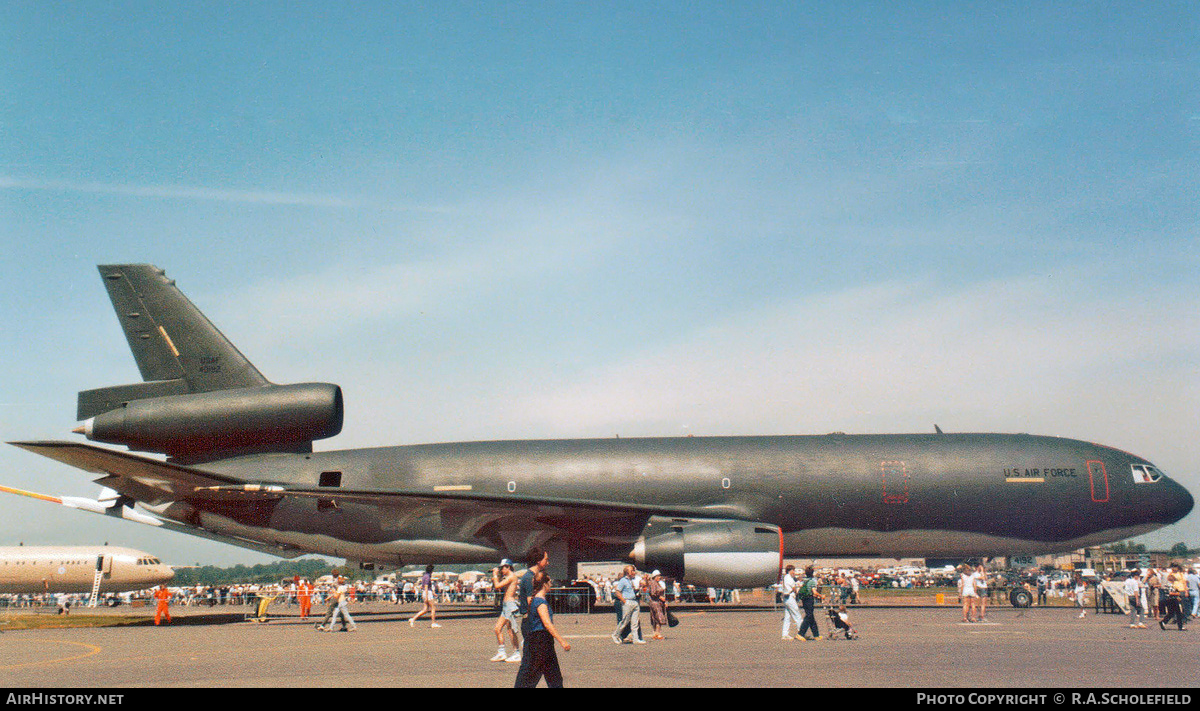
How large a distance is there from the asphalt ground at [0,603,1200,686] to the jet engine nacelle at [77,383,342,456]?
5130 millimetres

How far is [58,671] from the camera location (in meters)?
11.1

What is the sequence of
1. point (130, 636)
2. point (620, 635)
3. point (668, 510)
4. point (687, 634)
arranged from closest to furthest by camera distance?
point (620, 635), point (687, 634), point (130, 636), point (668, 510)

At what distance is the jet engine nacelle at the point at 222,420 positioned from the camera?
22.7m

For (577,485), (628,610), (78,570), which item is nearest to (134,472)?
(577,485)

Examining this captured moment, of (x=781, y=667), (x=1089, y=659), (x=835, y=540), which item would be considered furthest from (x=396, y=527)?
(x=1089, y=659)

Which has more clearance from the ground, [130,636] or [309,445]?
[309,445]

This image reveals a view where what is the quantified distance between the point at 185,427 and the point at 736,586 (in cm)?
1465

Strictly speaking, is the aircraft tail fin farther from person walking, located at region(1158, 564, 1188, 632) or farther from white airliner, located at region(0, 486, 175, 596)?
white airliner, located at region(0, 486, 175, 596)

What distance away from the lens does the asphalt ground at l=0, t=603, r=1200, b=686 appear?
9812 millimetres

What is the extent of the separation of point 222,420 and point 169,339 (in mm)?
3064

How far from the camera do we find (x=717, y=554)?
822 inches

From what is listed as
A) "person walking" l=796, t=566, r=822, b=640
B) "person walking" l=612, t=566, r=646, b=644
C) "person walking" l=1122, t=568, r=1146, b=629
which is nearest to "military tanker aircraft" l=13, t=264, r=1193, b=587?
"person walking" l=1122, t=568, r=1146, b=629

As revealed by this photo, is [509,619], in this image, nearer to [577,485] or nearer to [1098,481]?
[577,485]

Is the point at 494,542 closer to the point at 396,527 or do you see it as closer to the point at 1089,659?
the point at 396,527
